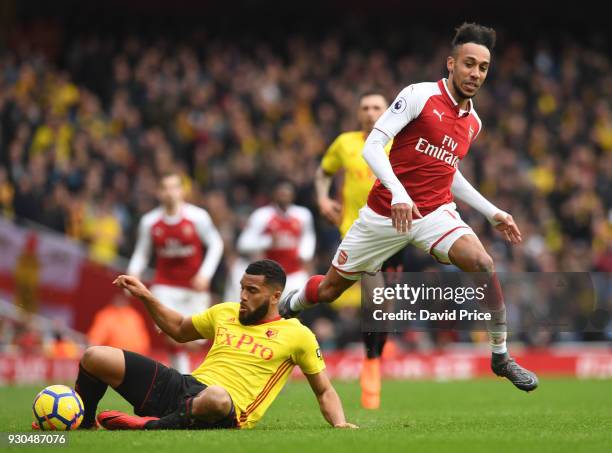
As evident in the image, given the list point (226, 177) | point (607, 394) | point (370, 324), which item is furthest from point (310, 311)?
point (370, 324)

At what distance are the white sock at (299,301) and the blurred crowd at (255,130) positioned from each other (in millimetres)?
8411

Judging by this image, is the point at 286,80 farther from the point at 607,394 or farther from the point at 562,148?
the point at 607,394

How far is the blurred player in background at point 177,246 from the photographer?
43.8 feet

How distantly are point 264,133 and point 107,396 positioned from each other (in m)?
10.5

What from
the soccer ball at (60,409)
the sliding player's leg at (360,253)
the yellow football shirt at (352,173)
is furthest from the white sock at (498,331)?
the soccer ball at (60,409)

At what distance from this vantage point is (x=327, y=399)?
8.08 m

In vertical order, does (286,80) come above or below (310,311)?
above

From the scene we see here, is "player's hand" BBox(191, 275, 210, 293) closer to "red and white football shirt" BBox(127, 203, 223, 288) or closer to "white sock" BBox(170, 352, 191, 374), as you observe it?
"red and white football shirt" BBox(127, 203, 223, 288)

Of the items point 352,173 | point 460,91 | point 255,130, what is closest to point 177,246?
point 352,173

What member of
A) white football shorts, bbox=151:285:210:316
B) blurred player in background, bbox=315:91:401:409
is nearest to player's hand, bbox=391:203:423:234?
blurred player in background, bbox=315:91:401:409

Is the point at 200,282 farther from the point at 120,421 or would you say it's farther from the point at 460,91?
the point at 460,91

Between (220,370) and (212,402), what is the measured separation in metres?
0.42

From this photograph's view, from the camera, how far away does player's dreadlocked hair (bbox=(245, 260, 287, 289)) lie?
7.96 m

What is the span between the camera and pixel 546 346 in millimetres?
19328
